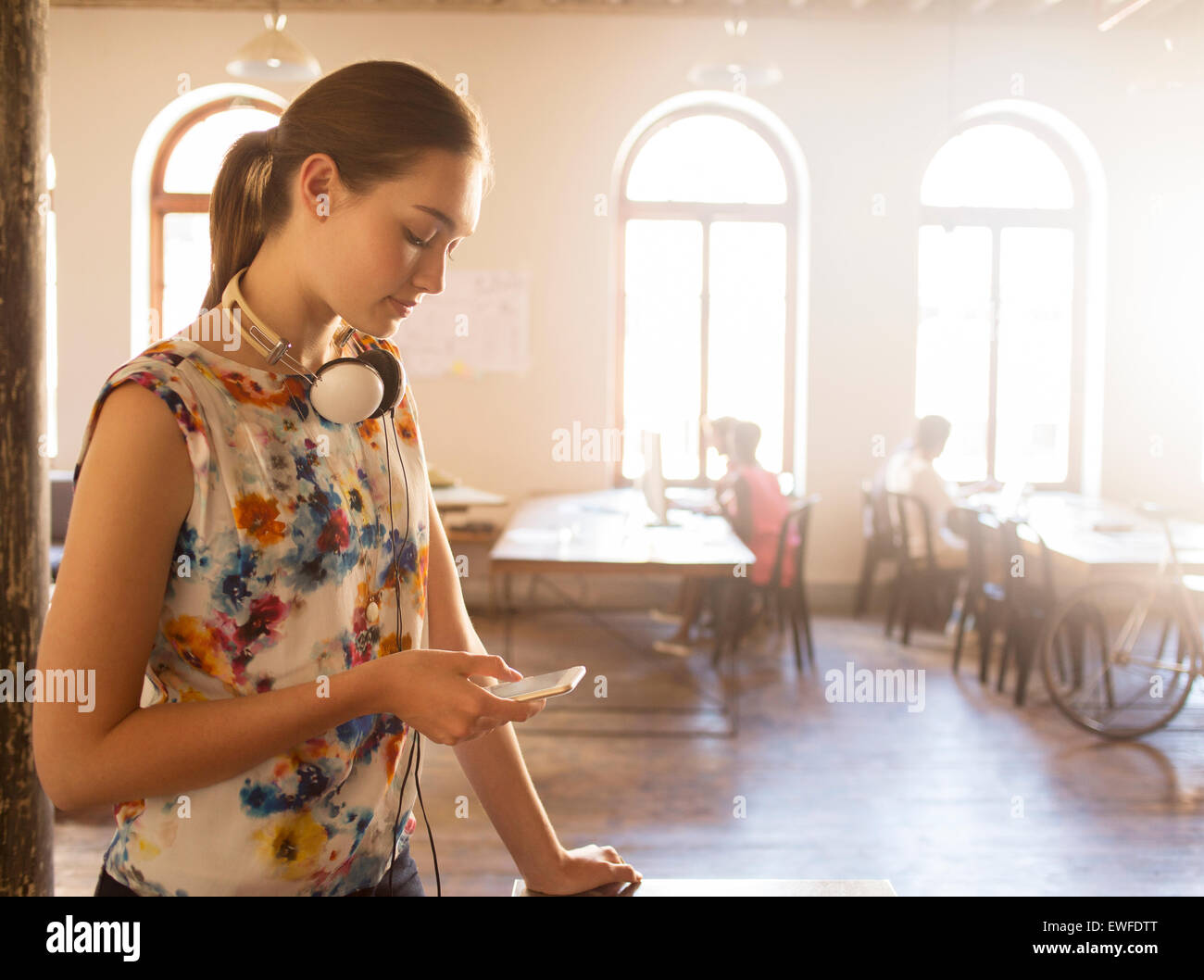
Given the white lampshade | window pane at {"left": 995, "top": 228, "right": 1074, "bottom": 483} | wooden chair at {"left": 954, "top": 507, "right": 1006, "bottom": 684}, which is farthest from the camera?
window pane at {"left": 995, "top": 228, "right": 1074, "bottom": 483}

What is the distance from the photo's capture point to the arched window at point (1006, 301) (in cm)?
692

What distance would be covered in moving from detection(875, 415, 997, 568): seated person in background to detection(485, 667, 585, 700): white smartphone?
488 cm

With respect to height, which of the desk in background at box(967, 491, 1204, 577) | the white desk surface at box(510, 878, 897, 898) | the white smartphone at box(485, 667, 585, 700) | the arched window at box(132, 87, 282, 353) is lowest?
the desk in background at box(967, 491, 1204, 577)

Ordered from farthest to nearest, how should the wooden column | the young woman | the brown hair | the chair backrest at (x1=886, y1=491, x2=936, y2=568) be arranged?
the chair backrest at (x1=886, y1=491, x2=936, y2=568), the wooden column, the brown hair, the young woman

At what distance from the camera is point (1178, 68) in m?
4.74

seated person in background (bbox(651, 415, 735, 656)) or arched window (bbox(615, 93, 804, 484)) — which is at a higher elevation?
arched window (bbox(615, 93, 804, 484))

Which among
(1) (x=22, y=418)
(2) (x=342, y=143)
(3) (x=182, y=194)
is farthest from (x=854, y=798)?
(3) (x=182, y=194)

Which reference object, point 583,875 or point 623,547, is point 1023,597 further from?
point 583,875

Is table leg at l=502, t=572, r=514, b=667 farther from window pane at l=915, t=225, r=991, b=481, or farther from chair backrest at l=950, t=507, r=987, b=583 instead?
window pane at l=915, t=225, r=991, b=481

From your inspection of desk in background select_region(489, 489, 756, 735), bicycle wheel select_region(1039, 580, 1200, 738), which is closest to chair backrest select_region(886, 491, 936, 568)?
bicycle wheel select_region(1039, 580, 1200, 738)

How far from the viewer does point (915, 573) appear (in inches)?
222

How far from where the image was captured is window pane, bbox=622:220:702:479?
691cm

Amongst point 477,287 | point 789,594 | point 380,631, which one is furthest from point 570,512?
point 380,631

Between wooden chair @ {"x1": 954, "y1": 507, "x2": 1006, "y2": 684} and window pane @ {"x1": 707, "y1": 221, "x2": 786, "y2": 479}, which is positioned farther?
window pane @ {"x1": 707, "y1": 221, "x2": 786, "y2": 479}
